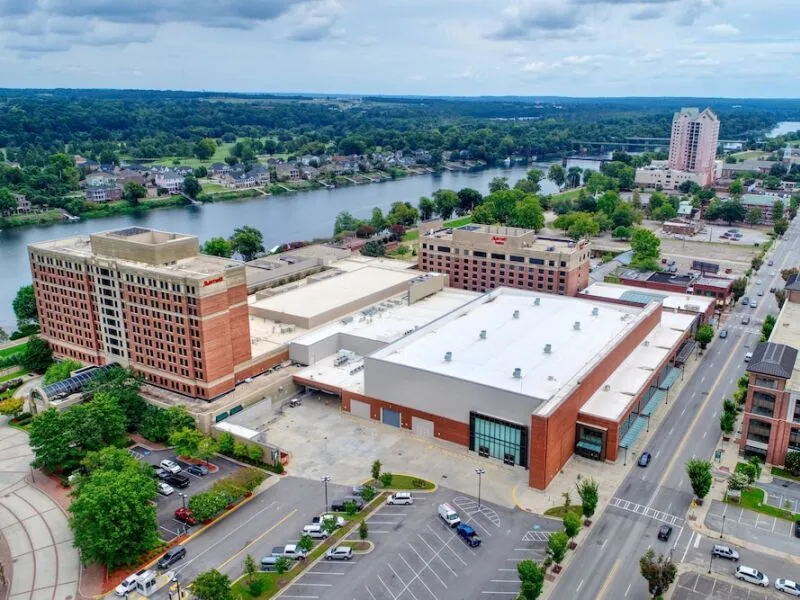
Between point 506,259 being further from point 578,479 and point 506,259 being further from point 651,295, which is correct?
point 578,479

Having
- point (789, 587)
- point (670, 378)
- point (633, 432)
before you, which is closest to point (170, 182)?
point (670, 378)

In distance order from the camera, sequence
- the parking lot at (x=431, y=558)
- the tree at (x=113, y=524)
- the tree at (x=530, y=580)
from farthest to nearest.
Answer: the tree at (x=113, y=524)
the parking lot at (x=431, y=558)
the tree at (x=530, y=580)

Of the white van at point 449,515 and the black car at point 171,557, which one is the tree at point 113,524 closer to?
the black car at point 171,557

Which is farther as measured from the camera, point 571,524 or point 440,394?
point 440,394

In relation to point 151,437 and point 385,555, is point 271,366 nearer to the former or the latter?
point 151,437

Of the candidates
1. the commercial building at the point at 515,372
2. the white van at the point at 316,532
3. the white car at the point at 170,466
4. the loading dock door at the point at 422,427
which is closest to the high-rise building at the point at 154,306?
the white car at the point at 170,466

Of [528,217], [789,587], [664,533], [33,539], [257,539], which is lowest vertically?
[33,539]

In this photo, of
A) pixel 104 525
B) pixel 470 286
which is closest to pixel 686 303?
pixel 470 286
